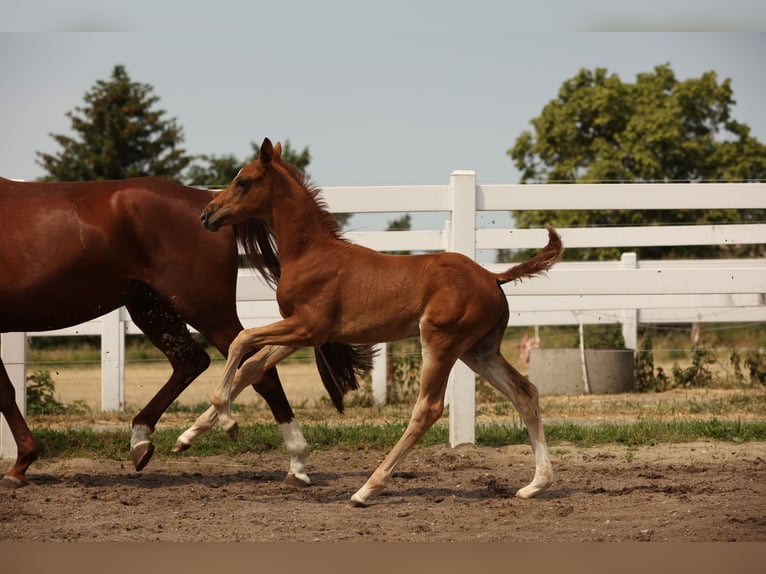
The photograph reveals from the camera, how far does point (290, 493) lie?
6082mm

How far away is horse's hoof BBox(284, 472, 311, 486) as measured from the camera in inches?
248

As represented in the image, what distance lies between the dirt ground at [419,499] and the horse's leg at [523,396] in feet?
0.48

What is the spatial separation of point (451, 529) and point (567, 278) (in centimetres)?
342

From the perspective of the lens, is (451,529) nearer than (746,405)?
Yes

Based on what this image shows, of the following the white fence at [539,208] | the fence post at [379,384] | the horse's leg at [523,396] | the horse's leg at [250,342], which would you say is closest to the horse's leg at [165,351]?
the white fence at [539,208]

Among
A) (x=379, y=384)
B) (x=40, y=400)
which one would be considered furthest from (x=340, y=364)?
(x=40, y=400)

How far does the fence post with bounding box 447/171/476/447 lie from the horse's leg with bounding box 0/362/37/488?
301 cm

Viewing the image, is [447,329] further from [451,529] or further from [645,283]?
[645,283]

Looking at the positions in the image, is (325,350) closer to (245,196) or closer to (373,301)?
(373,301)

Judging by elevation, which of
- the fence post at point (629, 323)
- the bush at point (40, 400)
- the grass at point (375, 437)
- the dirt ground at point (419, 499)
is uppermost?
the fence post at point (629, 323)

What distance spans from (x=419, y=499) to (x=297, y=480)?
35.5 inches

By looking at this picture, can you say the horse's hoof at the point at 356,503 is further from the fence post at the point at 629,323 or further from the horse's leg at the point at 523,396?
the fence post at the point at 629,323

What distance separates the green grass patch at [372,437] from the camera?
757cm

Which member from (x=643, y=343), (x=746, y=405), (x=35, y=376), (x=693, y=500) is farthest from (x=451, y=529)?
(x=643, y=343)
